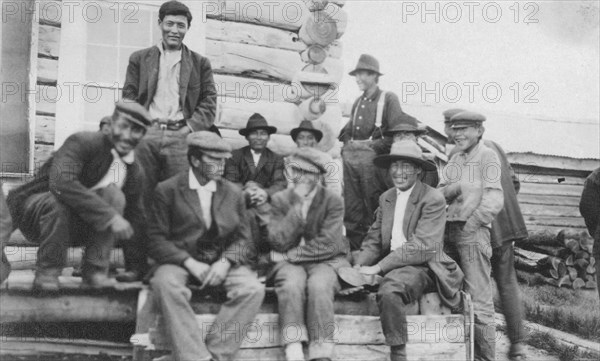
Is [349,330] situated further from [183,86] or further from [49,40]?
[49,40]

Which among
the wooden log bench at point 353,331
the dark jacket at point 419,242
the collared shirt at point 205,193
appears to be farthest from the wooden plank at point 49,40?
the dark jacket at point 419,242

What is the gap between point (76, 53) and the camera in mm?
6137

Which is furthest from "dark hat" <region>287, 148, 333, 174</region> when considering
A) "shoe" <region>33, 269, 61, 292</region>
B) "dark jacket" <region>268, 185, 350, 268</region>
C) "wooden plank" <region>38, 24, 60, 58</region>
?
"wooden plank" <region>38, 24, 60, 58</region>

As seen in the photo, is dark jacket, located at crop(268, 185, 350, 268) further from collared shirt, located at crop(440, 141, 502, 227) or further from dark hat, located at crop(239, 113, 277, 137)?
collared shirt, located at crop(440, 141, 502, 227)

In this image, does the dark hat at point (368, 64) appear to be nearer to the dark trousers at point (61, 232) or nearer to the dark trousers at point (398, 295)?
the dark trousers at point (398, 295)

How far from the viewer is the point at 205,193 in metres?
4.77

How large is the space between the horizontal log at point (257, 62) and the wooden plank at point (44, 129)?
1.58m

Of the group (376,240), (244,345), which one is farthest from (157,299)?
(376,240)

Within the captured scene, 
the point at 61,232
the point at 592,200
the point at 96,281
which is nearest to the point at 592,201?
the point at 592,200

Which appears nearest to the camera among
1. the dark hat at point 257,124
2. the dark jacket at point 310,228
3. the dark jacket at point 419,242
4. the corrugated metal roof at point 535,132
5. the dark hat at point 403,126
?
the dark jacket at point 310,228

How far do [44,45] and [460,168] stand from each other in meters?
3.88

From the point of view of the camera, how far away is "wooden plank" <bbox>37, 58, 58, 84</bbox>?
19.8 ft

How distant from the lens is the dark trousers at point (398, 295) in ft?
15.5

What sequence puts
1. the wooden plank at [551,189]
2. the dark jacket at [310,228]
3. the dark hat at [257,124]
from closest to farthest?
the dark jacket at [310,228]
the dark hat at [257,124]
the wooden plank at [551,189]
